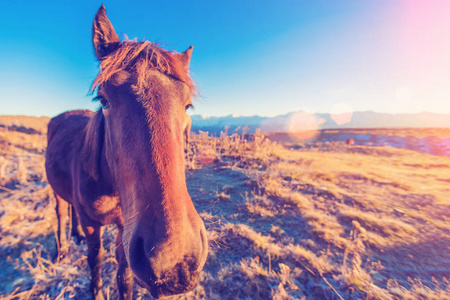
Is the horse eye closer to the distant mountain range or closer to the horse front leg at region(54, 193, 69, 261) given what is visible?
the horse front leg at region(54, 193, 69, 261)

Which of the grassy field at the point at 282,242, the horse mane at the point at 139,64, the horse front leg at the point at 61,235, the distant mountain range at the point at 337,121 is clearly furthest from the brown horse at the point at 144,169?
the distant mountain range at the point at 337,121

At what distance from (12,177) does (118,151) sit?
7.01 meters

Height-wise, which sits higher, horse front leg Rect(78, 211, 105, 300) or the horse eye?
the horse eye

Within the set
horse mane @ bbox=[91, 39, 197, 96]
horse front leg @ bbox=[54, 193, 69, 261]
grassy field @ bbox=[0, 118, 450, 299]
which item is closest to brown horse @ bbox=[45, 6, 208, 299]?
horse mane @ bbox=[91, 39, 197, 96]

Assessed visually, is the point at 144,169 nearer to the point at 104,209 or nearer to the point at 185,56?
the point at 104,209

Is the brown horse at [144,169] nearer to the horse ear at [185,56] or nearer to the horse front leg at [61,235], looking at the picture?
the horse ear at [185,56]

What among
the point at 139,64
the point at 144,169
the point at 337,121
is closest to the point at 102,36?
the point at 139,64

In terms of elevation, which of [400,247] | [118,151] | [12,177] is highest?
[118,151]

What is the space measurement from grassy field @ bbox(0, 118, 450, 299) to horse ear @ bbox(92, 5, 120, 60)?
2372 millimetres

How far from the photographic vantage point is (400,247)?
322cm

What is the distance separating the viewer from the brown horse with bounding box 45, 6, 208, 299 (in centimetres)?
100

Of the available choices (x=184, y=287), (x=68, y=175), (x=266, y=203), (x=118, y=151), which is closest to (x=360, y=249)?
(x=266, y=203)

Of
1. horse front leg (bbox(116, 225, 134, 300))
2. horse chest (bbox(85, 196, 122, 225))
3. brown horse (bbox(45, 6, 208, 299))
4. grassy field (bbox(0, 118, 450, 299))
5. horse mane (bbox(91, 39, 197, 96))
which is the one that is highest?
horse mane (bbox(91, 39, 197, 96))

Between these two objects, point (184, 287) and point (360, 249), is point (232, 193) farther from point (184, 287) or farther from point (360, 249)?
point (184, 287)
